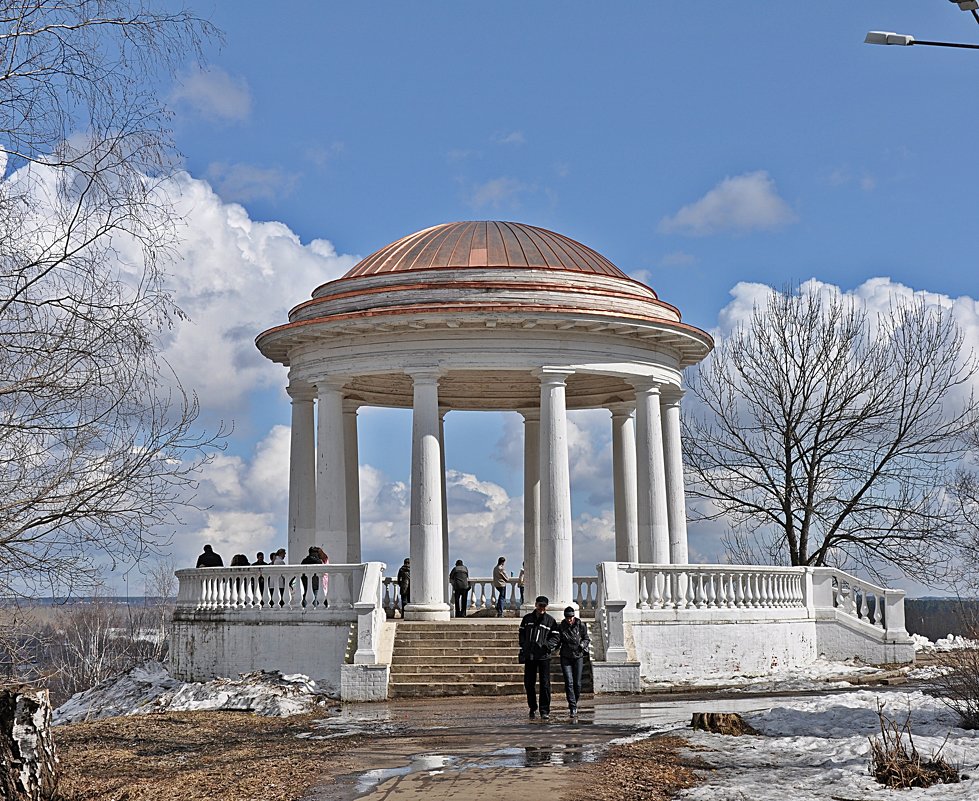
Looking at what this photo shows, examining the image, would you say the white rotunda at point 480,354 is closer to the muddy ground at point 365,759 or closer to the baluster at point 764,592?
the baluster at point 764,592

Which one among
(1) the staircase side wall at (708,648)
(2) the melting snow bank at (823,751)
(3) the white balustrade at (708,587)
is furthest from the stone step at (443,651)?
(2) the melting snow bank at (823,751)

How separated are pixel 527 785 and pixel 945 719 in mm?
6475

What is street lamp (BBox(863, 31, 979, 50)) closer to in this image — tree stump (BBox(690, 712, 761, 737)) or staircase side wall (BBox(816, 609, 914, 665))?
tree stump (BBox(690, 712, 761, 737))

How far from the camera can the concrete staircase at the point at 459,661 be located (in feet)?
79.4

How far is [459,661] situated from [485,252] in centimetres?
1076

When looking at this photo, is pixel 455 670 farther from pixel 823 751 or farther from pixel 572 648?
pixel 823 751

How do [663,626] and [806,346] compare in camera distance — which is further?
[806,346]

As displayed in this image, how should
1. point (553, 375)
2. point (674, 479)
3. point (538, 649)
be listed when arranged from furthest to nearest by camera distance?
point (674, 479) < point (553, 375) < point (538, 649)

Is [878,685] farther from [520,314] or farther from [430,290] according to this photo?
[430,290]

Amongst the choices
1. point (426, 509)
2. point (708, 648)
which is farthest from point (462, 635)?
point (708, 648)

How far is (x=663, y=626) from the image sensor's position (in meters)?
26.4

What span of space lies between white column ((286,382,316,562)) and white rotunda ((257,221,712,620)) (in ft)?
0.10

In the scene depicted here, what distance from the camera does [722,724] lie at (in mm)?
16250

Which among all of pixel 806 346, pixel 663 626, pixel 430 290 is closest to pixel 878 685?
pixel 663 626
